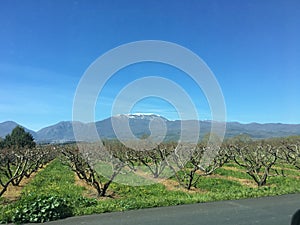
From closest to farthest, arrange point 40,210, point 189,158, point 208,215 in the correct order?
1. point 40,210
2. point 208,215
3. point 189,158

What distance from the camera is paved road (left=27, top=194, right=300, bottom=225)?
21.3 feet

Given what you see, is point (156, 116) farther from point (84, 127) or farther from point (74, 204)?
point (74, 204)

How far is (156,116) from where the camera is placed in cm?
1281

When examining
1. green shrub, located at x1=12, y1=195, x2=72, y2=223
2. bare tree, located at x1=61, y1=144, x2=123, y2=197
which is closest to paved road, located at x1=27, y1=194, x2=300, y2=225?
green shrub, located at x1=12, y1=195, x2=72, y2=223

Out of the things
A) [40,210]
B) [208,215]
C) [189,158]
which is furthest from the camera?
[189,158]

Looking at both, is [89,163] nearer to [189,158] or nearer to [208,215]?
[189,158]

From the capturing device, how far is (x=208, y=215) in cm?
704

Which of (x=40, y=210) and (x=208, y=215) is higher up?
(x=40, y=210)

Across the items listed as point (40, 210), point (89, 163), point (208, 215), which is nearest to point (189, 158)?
point (89, 163)

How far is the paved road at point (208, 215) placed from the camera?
6.49 metres

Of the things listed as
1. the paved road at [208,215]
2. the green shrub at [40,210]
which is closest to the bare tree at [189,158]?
the paved road at [208,215]

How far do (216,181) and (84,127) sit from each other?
9976 millimetres

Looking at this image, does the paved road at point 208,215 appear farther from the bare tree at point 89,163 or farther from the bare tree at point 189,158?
the bare tree at point 189,158

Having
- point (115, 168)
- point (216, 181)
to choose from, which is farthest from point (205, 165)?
point (115, 168)
